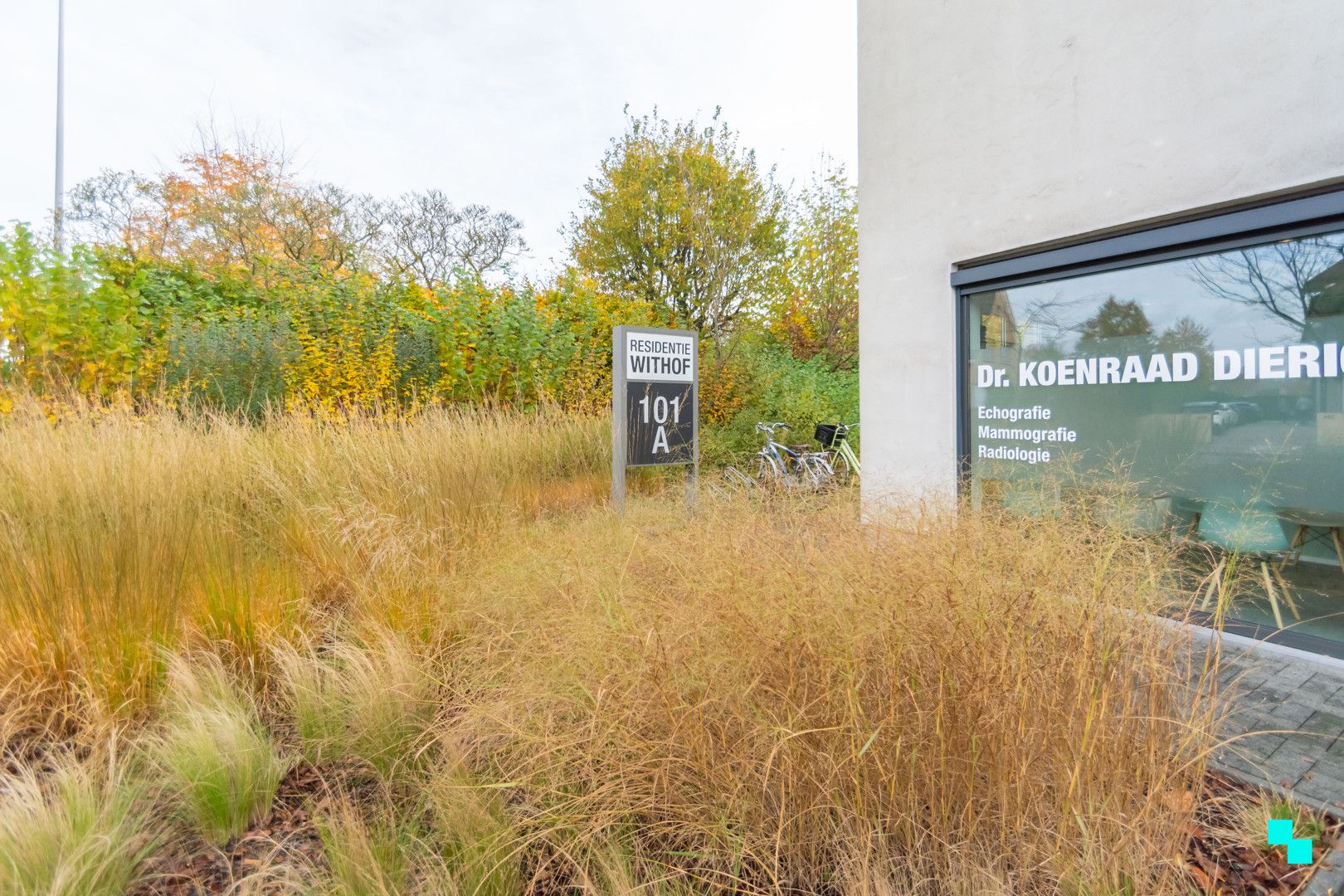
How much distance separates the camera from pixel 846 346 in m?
13.0

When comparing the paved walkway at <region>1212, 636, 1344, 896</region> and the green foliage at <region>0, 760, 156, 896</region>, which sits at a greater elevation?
the green foliage at <region>0, 760, 156, 896</region>

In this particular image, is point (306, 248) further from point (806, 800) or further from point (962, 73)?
point (806, 800)

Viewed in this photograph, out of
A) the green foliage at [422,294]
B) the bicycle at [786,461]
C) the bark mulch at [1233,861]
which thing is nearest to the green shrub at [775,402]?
the green foliage at [422,294]

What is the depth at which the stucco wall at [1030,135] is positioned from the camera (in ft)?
9.57

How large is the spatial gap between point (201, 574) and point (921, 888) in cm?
289

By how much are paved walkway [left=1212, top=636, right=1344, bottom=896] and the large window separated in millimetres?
202

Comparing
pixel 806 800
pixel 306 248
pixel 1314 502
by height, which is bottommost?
pixel 806 800

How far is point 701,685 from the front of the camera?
1.58 metres

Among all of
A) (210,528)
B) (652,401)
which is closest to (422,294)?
(652,401)

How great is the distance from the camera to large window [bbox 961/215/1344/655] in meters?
2.93

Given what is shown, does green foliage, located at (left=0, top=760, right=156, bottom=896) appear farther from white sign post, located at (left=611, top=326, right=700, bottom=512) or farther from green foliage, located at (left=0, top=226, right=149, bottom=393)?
green foliage, located at (left=0, top=226, right=149, bottom=393)

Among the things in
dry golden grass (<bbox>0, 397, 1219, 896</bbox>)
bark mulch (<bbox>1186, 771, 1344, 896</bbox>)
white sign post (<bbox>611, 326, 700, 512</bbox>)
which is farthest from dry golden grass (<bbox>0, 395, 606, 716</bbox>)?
bark mulch (<bbox>1186, 771, 1344, 896</bbox>)

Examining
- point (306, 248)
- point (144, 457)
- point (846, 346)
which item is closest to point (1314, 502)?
point (144, 457)

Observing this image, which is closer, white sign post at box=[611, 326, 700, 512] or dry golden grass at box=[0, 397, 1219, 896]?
dry golden grass at box=[0, 397, 1219, 896]
